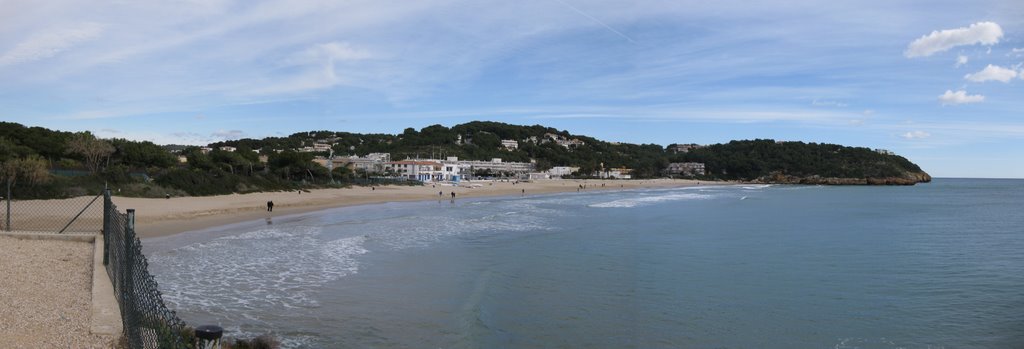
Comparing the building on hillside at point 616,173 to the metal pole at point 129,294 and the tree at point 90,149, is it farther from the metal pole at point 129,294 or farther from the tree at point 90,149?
the metal pole at point 129,294

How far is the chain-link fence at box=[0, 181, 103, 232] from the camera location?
17188 mm

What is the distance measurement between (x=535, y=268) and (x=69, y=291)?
9.04 metres

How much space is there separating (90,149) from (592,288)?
4232 cm

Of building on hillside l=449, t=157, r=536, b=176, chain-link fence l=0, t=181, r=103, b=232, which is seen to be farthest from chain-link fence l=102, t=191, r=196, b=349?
building on hillside l=449, t=157, r=536, b=176

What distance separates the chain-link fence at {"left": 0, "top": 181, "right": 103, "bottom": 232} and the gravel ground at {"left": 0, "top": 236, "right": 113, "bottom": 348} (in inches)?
202

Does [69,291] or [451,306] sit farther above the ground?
[69,291]

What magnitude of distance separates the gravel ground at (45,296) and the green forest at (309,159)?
6.87 meters

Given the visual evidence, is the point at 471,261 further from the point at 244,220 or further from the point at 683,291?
the point at 244,220

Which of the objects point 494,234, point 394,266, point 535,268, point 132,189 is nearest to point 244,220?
point 132,189

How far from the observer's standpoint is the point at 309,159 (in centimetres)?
6078

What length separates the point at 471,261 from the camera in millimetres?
15367

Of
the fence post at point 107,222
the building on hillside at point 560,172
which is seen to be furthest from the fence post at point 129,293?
the building on hillside at point 560,172

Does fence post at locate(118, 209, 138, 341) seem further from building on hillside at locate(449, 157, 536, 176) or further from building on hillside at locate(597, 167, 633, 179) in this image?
building on hillside at locate(597, 167, 633, 179)

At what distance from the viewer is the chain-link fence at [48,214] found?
56.4ft
